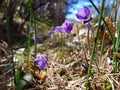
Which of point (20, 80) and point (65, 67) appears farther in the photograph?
point (65, 67)

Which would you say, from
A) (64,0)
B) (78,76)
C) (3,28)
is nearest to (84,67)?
(78,76)

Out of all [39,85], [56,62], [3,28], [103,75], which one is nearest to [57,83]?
[39,85]

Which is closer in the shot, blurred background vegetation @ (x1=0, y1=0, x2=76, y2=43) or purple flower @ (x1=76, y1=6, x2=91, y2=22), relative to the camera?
purple flower @ (x1=76, y1=6, x2=91, y2=22)

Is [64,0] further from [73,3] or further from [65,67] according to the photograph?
[65,67]

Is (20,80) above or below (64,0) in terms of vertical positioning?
below

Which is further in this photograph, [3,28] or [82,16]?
[3,28]

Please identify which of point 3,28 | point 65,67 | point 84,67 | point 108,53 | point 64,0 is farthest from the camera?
point 64,0

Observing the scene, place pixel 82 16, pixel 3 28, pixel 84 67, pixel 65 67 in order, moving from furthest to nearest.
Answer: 1. pixel 3 28
2. pixel 65 67
3. pixel 84 67
4. pixel 82 16

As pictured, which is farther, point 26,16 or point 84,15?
point 26,16

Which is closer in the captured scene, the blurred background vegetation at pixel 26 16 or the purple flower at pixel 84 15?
the purple flower at pixel 84 15
